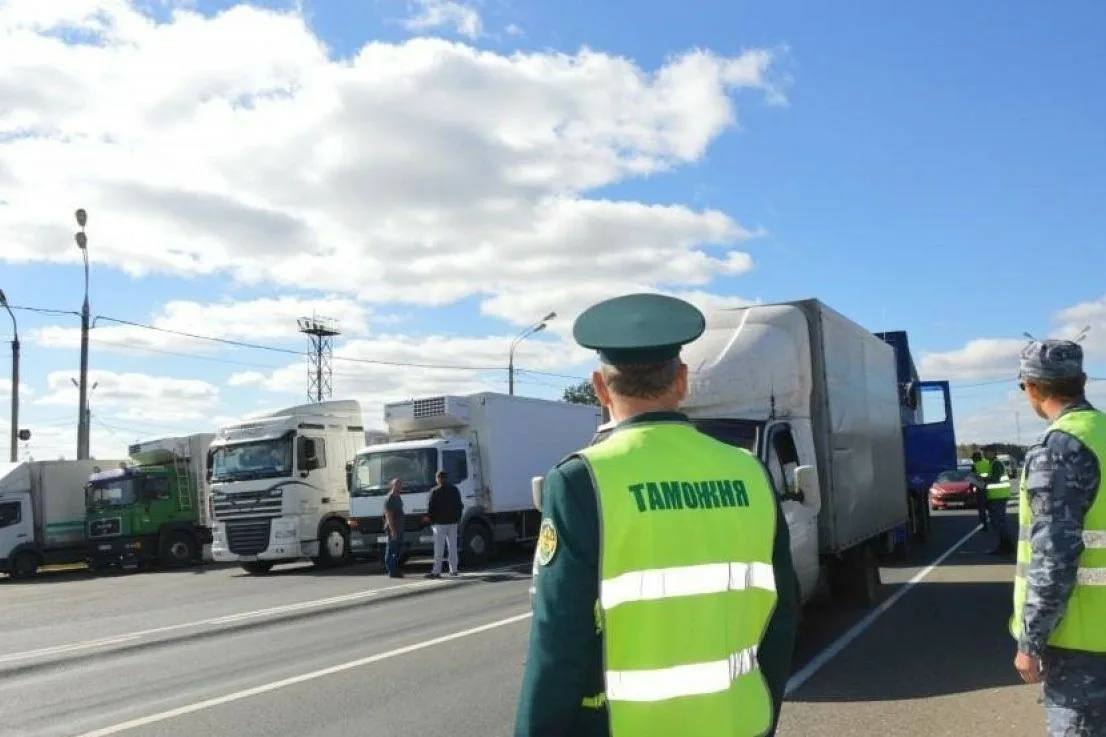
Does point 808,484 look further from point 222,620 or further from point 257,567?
point 257,567

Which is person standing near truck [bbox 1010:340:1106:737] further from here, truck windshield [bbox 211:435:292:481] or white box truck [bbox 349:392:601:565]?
truck windshield [bbox 211:435:292:481]

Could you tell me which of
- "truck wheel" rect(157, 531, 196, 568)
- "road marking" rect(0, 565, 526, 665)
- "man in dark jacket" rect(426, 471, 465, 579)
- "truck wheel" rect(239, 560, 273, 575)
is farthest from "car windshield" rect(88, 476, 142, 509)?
"road marking" rect(0, 565, 526, 665)

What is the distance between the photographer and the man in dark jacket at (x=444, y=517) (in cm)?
1736

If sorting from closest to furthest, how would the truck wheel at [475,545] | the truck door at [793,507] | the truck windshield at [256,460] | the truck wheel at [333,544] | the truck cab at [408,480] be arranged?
the truck door at [793,507] < the truck cab at [408,480] < the truck wheel at [475,545] < the truck windshield at [256,460] < the truck wheel at [333,544]

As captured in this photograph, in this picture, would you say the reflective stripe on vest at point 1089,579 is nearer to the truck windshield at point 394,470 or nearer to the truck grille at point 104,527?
the truck windshield at point 394,470

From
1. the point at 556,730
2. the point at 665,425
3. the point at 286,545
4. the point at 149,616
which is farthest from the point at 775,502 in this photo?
the point at 286,545

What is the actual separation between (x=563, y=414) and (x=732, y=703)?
22.0m

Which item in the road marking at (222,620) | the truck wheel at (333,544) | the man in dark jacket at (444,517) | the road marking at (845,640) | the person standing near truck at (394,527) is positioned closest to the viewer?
the road marking at (845,640)

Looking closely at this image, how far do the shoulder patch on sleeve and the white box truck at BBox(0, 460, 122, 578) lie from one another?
27949mm

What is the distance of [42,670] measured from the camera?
31.8 ft

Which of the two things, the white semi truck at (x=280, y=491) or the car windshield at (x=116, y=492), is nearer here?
the white semi truck at (x=280, y=491)

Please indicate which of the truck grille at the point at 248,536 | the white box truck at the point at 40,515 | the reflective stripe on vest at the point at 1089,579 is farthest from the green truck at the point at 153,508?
the reflective stripe on vest at the point at 1089,579

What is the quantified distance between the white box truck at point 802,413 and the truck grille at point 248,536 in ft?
42.4

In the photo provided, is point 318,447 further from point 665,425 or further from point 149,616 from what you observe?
point 665,425
